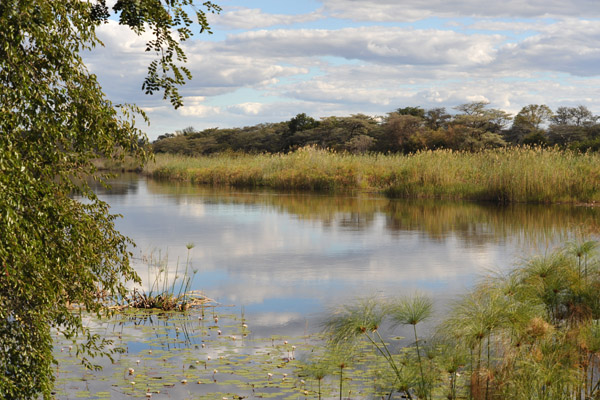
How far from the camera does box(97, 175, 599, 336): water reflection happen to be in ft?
40.4

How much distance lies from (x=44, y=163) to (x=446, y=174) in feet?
91.9

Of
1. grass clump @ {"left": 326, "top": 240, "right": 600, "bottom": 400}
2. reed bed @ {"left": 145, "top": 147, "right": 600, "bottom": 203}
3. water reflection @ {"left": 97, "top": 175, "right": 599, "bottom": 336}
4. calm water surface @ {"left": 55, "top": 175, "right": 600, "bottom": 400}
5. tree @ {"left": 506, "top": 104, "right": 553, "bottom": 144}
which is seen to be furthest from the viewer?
tree @ {"left": 506, "top": 104, "right": 553, "bottom": 144}

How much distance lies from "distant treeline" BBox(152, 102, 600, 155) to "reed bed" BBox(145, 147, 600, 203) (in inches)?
735

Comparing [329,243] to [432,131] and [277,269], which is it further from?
[432,131]

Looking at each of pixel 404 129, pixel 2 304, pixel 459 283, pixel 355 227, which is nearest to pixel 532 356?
pixel 2 304

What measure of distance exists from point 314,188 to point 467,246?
21.9 metres

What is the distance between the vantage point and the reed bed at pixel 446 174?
28688 millimetres

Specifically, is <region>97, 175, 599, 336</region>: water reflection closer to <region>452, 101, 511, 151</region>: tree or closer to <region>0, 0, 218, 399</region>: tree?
<region>0, 0, 218, 399</region>: tree

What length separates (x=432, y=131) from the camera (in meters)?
64.6

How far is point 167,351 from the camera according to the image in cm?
860

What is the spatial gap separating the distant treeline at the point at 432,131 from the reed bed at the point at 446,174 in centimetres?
1867

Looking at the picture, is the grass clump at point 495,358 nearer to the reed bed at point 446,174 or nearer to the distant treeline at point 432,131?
the reed bed at point 446,174

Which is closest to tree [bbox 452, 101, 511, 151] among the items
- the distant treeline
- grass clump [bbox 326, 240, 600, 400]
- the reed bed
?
the distant treeline

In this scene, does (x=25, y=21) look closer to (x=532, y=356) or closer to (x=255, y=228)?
(x=532, y=356)
